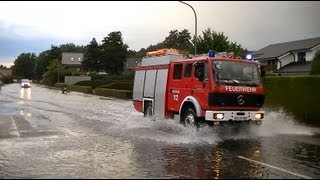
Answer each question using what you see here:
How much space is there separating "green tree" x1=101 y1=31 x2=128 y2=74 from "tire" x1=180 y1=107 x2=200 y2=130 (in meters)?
96.8

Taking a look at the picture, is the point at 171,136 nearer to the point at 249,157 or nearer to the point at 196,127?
the point at 196,127

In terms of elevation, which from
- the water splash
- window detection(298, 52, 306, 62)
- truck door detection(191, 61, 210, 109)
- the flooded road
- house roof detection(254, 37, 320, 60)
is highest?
house roof detection(254, 37, 320, 60)

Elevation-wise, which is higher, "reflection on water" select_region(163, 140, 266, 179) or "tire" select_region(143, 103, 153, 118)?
"tire" select_region(143, 103, 153, 118)

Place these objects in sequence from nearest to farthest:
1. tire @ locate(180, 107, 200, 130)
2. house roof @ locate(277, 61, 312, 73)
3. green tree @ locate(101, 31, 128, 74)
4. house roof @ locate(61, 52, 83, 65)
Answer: tire @ locate(180, 107, 200, 130) < house roof @ locate(277, 61, 312, 73) < green tree @ locate(101, 31, 128, 74) < house roof @ locate(61, 52, 83, 65)

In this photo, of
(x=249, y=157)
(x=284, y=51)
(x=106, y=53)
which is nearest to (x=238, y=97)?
(x=249, y=157)

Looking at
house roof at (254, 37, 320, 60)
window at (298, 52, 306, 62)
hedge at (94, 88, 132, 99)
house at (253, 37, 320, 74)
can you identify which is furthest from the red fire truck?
window at (298, 52, 306, 62)

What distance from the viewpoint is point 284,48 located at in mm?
61906

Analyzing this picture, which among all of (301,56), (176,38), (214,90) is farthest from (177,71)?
(176,38)

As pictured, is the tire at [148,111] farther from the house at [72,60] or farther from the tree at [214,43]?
the house at [72,60]

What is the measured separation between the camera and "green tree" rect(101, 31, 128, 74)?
369ft

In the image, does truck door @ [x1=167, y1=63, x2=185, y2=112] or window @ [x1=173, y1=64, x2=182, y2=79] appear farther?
window @ [x1=173, y1=64, x2=182, y2=79]

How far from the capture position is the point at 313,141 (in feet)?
50.0

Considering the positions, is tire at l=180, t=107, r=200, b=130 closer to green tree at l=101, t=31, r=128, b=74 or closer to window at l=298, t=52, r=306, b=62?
window at l=298, t=52, r=306, b=62

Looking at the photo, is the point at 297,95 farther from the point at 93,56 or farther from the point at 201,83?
the point at 93,56
